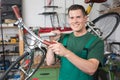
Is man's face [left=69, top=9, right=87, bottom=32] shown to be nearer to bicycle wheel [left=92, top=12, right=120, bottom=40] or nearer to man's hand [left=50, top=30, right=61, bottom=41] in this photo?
man's hand [left=50, top=30, right=61, bottom=41]

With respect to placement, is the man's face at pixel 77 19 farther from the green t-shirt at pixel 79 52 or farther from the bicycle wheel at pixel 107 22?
the bicycle wheel at pixel 107 22

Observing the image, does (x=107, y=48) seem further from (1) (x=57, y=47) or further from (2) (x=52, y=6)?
(1) (x=57, y=47)

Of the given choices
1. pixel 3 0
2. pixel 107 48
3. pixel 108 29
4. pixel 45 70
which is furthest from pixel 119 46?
pixel 3 0

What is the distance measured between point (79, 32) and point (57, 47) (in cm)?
36

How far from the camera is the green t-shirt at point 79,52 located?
141 cm

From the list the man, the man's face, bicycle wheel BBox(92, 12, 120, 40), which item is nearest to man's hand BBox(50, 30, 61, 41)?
the man

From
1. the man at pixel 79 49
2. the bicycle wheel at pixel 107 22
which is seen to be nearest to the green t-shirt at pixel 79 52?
the man at pixel 79 49

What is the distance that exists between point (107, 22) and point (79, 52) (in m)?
1.37

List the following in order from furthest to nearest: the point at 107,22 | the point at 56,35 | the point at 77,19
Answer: the point at 107,22, the point at 56,35, the point at 77,19

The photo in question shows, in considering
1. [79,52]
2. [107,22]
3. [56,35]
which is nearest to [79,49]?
[79,52]

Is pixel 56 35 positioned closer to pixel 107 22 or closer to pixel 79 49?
pixel 79 49

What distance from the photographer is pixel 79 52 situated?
146 centimetres

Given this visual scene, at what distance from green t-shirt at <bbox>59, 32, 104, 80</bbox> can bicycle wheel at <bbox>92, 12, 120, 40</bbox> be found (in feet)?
3.71

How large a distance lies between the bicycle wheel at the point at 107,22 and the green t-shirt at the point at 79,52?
113 centimetres
